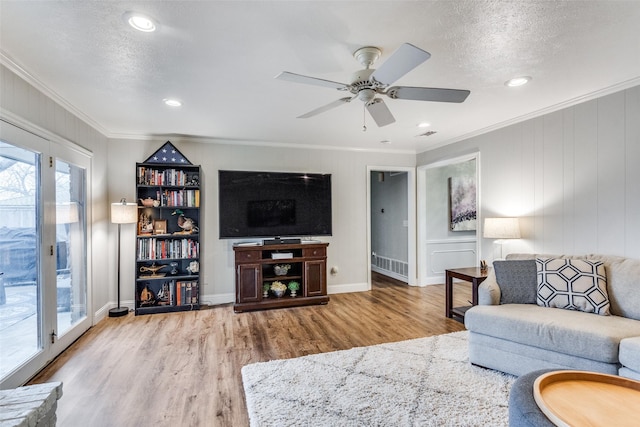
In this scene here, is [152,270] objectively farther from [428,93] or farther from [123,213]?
[428,93]

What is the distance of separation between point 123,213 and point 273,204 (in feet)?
6.29

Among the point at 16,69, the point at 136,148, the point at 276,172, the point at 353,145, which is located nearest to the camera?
the point at 16,69

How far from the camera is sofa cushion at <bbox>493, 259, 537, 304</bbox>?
9.25ft

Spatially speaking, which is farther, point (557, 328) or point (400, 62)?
point (557, 328)

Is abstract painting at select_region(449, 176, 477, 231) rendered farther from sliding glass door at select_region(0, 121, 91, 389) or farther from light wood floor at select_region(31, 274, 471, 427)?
sliding glass door at select_region(0, 121, 91, 389)

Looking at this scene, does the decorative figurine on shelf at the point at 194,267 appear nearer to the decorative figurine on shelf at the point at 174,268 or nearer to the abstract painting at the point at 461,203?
the decorative figurine on shelf at the point at 174,268

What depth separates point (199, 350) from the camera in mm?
3014

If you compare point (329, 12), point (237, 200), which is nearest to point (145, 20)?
point (329, 12)

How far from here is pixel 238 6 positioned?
167 cm

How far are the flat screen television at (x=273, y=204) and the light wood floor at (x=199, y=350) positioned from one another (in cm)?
115

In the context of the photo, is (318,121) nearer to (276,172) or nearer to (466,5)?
(276,172)

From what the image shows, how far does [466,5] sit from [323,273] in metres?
3.60

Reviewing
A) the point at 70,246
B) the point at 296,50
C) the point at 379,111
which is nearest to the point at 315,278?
the point at 379,111

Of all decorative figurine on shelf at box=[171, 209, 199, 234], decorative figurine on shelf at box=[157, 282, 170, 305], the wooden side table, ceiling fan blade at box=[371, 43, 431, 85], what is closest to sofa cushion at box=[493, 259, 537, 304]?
the wooden side table
